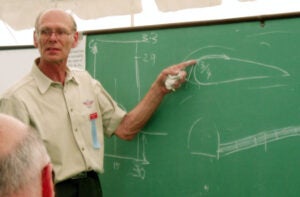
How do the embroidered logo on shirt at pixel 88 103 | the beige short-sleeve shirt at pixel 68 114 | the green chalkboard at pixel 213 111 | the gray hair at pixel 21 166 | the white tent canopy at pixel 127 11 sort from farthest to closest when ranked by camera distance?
the white tent canopy at pixel 127 11, the embroidered logo on shirt at pixel 88 103, the beige short-sleeve shirt at pixel 68 114, the green chalkboard at pixel 213 111, the gray hair at pixel 21 166

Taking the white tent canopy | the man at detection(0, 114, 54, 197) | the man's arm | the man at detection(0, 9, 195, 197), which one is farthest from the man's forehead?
the man at detection(0, 114, 54, 197)

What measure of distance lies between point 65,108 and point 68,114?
3 cm

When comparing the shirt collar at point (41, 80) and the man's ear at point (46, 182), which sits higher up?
the man's ear at point (46, 182)

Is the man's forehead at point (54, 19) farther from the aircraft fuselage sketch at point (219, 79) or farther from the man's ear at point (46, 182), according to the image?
the man's ear at point (46, 182)

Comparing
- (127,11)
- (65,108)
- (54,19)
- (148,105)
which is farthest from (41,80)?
(127,11)

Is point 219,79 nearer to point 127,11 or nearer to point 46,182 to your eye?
point 127,11

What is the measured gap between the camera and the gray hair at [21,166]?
30.0 inches

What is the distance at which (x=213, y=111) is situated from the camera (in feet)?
6.42

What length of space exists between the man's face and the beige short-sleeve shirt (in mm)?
100

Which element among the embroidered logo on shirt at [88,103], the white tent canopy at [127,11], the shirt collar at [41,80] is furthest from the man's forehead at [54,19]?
the white tent canopy at [127,11]

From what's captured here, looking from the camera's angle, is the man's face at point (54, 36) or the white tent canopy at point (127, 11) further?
the white tent canopy at point (127, 11)

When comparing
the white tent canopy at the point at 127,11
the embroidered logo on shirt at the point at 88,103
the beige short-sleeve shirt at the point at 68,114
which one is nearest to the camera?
the beige short-sleeve shirt at the point at 68,114

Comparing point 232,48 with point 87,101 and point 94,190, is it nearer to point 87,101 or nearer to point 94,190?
point 87,101

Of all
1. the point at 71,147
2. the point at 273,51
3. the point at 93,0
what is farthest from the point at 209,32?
the point at 93,0
